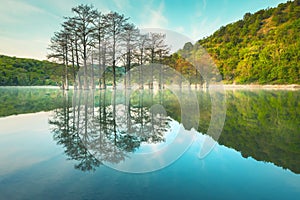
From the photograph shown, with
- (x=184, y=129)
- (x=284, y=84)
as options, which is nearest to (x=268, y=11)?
(x=284, y=84)

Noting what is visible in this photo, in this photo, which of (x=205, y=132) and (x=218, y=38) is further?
(x=218, y=38)

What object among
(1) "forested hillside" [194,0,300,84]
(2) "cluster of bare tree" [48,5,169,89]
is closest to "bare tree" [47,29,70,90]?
(2) "cluster of bare tree" [48,5,169,89]

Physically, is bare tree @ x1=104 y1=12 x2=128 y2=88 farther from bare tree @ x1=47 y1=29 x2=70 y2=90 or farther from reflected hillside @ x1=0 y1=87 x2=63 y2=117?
reflected hillside @ x1=0 y1=87 x2=63 y2=117

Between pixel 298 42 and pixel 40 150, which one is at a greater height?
pixel 298 42

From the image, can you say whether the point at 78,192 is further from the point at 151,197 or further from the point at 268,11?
the point at 268,11

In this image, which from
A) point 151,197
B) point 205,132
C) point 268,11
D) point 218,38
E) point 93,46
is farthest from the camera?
point 268,11

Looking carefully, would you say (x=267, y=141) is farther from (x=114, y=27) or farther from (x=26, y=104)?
(x=114, y=27)

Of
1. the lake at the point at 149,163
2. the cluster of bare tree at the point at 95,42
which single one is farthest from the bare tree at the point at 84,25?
the lake at the point at 149,163

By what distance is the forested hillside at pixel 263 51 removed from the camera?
133ft

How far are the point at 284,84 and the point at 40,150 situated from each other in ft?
144

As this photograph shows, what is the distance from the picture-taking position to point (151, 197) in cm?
204

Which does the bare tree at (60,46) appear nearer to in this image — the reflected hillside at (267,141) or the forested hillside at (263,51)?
the reflected hillside at (267,141)

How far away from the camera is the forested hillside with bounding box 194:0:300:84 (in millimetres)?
40581

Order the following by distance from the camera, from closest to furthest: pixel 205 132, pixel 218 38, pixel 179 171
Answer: pixel 179 171 → pixel 205 132 → pixel 218 38
